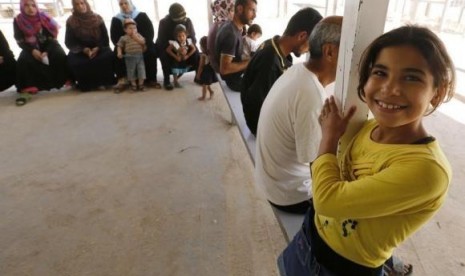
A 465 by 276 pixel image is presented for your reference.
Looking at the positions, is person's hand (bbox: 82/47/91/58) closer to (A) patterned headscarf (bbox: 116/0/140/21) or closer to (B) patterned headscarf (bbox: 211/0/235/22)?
(A) patterned headscarf (bbox: 116/0/140/21)

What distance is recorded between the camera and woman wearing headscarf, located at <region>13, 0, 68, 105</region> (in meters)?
3.76

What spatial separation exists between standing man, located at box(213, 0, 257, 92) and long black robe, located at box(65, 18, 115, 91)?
6.61 feet

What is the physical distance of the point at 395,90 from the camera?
70 cm

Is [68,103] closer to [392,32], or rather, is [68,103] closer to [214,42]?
[214,42]

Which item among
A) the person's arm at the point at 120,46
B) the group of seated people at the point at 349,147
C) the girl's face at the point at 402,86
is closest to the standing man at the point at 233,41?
the group of seated people at the point at 349,147

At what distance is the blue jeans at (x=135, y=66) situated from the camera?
4.01 meters

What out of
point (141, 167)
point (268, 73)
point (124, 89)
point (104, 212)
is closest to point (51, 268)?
point (104, 212)

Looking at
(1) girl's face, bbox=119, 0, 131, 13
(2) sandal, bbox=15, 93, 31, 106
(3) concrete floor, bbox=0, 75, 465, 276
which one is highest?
(1) girl's face, bbox=119, 0, 131, 13

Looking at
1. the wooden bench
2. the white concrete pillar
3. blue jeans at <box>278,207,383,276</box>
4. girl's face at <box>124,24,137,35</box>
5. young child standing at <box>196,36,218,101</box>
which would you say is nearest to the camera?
the white concrete pillar

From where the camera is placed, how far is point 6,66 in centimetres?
384

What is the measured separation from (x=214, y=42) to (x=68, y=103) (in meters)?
2.07

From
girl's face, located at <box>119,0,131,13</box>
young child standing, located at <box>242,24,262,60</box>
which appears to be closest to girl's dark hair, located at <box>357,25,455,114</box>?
young child standing, located at <box>242,24,262,60</box>

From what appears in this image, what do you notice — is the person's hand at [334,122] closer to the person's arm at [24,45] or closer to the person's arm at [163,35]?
the person's arm at [163,35]

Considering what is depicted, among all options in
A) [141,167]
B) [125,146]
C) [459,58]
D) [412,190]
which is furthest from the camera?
[459,58]
